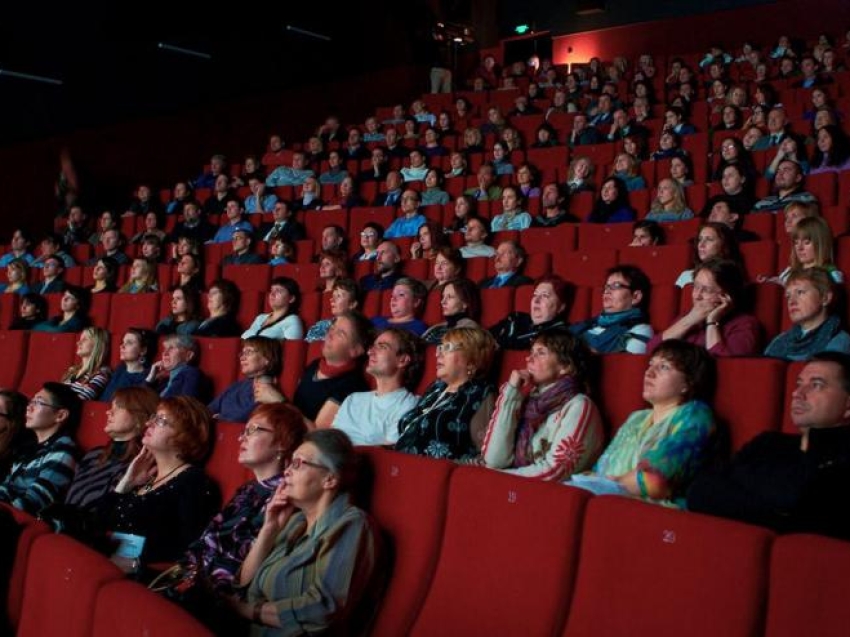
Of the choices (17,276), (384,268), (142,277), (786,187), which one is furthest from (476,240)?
(17,276)

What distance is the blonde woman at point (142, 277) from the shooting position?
1396 millimetres

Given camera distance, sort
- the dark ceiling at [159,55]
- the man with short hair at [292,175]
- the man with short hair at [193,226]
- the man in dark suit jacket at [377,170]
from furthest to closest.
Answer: the dark ceiling at [159,55]
the man with short hair at [292,175]
the man in dark suit jacket at [377,170]
the man with short hair at [193,226]

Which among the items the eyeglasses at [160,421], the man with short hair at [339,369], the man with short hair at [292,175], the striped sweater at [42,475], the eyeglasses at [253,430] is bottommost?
the striped sweater at [42,475]

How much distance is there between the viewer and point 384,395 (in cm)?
74

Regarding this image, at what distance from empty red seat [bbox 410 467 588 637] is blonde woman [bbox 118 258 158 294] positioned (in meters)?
1.06

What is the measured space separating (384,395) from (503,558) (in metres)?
0.33

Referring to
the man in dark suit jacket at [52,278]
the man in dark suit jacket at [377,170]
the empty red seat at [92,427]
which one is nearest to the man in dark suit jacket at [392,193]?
the man in dark suit jacket at [377,170]

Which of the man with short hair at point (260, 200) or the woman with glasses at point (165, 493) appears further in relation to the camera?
the man with short hair at point (260, 200)

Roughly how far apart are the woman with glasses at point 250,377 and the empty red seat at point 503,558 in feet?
1.41

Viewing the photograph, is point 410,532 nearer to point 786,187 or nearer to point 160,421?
point 160,421

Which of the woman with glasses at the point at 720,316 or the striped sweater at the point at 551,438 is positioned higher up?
the woman with glasses at the point at 720,316

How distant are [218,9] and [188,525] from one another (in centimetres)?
232

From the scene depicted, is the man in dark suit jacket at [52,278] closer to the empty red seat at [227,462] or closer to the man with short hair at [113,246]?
the man with short hair at [113,246]

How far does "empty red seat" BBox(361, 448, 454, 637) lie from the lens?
1.52ft
